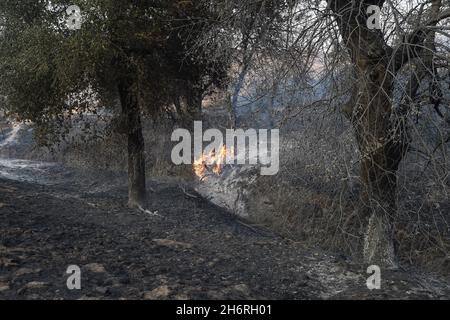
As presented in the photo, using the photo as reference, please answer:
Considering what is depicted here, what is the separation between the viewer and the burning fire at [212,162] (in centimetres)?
1731

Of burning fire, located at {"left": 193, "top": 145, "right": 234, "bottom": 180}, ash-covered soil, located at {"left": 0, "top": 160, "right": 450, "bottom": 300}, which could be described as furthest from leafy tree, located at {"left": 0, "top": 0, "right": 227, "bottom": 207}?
burning fire, located at {"left": 193, "top": 145, "right": 234, "bottom": 180}

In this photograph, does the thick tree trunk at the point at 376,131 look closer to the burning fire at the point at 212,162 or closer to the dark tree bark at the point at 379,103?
the dark tree bark at the point at 379,103

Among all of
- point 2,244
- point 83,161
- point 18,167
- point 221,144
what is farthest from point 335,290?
point 18,167

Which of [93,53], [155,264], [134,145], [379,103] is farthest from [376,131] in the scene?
[134,145]

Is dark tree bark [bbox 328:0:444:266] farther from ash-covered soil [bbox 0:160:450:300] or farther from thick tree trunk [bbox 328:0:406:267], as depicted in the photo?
ash-covered soil [bbox 0:160:450:300]

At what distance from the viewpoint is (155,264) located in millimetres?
6391

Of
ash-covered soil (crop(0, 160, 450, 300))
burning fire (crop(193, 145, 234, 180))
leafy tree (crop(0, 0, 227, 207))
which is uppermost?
leafy tree (crop(0, 0, 227, 207))

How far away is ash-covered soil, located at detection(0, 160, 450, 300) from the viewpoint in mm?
5398

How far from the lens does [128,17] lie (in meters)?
9.09

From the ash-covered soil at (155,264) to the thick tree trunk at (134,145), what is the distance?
1.46 m

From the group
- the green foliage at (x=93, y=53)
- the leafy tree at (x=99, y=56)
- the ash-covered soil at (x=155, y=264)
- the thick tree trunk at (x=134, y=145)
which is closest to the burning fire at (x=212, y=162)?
the thick tree trunk at (x=134, y=145)

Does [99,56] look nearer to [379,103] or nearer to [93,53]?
[93,53]

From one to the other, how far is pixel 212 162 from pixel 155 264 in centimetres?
1160

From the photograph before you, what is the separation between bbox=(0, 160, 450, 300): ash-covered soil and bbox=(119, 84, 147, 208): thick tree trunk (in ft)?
4.79
